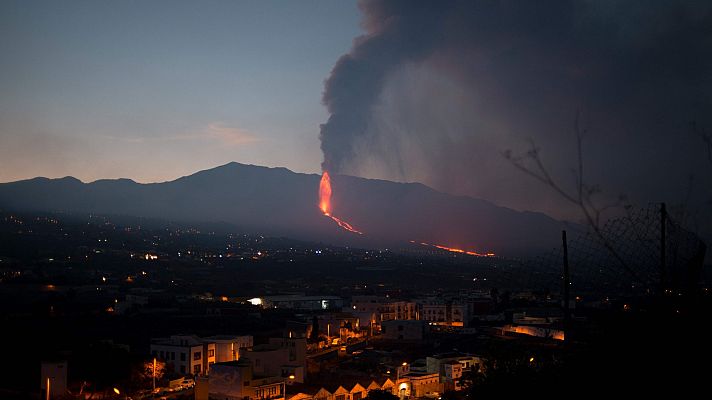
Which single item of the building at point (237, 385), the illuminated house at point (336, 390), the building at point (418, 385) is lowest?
the building at point (418, 385)

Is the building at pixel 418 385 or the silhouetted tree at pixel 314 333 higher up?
the silhouetted tree at pixel 314 333

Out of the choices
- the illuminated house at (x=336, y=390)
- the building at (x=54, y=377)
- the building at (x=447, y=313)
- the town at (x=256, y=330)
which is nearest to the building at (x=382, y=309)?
the town at (x=256, y=330)

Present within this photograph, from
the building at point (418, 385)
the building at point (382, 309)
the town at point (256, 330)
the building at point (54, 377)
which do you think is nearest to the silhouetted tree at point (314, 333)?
the town at point (256, 330)

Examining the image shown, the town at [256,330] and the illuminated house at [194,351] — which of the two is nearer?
the town at [256,330]

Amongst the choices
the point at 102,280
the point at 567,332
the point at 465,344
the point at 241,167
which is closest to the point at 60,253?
the point at 102,280

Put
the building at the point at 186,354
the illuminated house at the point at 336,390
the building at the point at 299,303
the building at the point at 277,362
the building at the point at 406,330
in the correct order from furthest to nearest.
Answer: the building at the point at 299,303
the building at the point at 406,330
the building at the point at 186,354
the building at the point at 277,362
the illuminated house at the point at 336,390

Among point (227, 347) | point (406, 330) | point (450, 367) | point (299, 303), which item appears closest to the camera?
point (450, 367)

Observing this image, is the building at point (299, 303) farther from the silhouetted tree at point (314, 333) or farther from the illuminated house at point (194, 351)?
the illuminated house at point (194, 351)

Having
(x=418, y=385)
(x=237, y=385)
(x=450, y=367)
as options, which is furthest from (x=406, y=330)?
(x=237, y=385)

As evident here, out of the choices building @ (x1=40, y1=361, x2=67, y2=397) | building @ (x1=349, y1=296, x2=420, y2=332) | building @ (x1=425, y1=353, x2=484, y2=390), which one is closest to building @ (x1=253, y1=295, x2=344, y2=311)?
building @ (x1=349, y1=296, x2=420, y2=332)

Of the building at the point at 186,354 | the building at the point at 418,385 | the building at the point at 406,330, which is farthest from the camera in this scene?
the building at the point at 406,330

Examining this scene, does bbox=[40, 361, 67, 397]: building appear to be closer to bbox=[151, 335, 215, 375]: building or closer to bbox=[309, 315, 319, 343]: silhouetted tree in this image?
bbox=[151, 335, 215, 375]: building

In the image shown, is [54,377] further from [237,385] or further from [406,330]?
[406,330]
